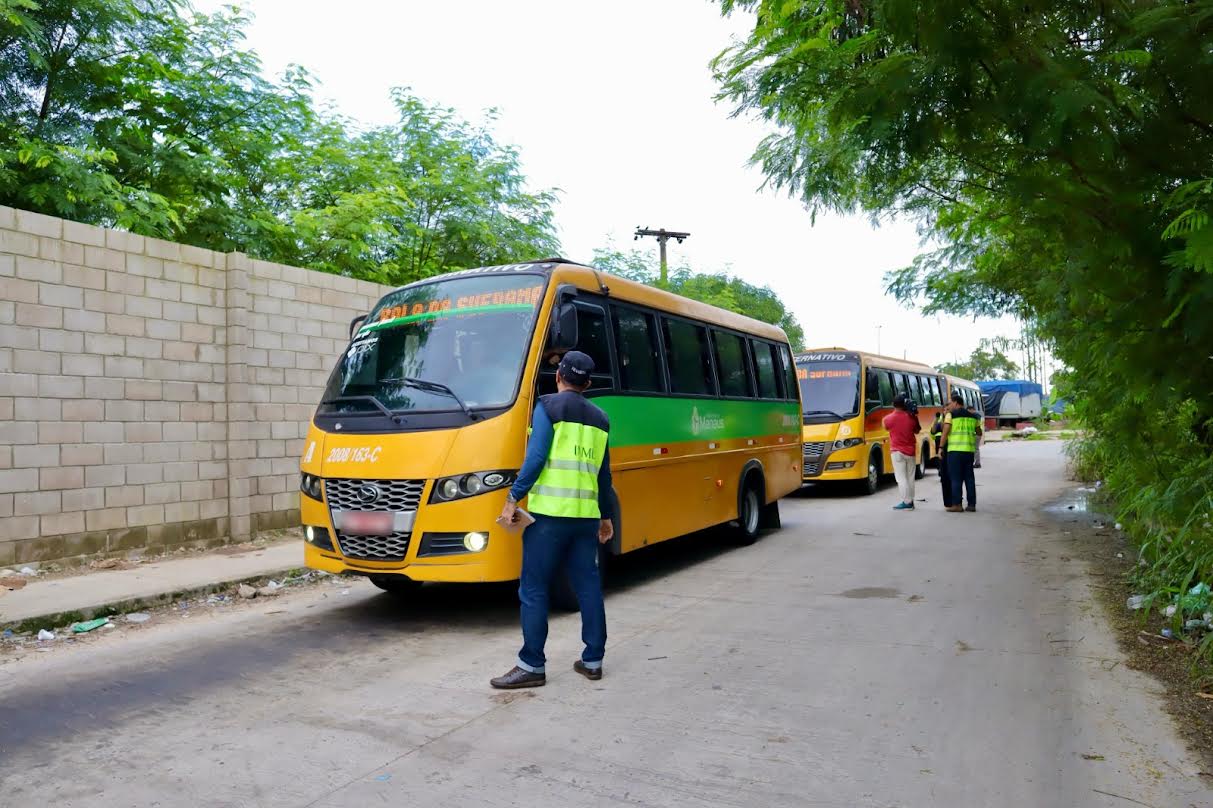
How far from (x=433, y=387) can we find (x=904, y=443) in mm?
9365

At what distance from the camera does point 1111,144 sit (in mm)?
4578

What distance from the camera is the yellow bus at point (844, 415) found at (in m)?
16.3

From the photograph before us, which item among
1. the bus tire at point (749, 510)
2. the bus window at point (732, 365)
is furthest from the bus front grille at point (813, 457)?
the bus window at point (732, 365)

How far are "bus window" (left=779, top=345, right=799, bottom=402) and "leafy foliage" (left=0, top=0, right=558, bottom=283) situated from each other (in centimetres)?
713

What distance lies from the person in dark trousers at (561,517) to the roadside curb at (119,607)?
366 cm

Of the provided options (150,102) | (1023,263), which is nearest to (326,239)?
(150,102)

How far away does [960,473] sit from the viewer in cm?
1376

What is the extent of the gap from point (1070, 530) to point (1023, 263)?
3.67 metres

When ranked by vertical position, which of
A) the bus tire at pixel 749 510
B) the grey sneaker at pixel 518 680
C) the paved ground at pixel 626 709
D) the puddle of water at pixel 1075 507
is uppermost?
the bus tire at pixel 749 510

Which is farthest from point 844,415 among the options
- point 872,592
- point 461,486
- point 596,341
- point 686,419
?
point 461,486

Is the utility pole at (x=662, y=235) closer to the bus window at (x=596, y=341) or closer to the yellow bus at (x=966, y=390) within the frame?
the yellow bus at (x=966, y=390)

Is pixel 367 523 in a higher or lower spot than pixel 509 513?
lower

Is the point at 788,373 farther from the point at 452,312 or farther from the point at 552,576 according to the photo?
→ the point at 552,576

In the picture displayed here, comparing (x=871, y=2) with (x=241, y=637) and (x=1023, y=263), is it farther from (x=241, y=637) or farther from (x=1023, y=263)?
(x=1023, y=263)
